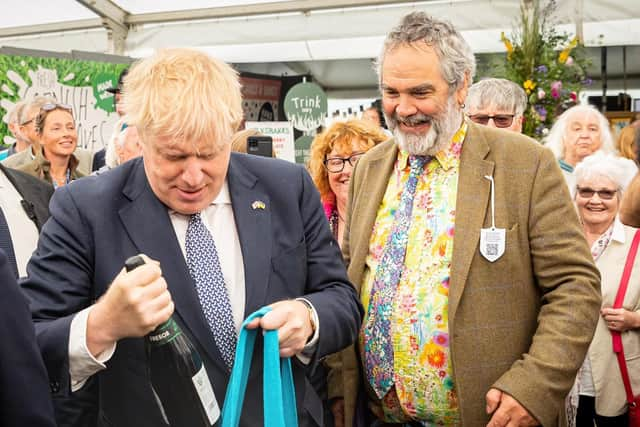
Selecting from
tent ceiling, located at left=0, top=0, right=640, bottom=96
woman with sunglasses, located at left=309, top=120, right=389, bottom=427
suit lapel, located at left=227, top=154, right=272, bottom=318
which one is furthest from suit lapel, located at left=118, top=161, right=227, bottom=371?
tent ceiling, located at left=0, top=0, right=640, bottom=96

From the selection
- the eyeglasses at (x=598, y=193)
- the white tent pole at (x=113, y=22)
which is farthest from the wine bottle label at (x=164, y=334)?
the white tent pole at (x=113, y=22)

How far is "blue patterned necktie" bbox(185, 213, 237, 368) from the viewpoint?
1450 mm

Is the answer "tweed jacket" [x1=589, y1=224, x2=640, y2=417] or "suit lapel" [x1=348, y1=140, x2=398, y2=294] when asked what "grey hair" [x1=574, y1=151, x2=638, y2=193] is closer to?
"tweed jacket" [x1=589, y1=224, x2=640, y2=417]

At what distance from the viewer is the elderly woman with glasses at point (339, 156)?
3061mm

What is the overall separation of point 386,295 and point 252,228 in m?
0.64

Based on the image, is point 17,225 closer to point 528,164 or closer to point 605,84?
point 528,164

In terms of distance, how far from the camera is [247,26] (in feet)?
26.9

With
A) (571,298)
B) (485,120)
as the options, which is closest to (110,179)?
(571,298)

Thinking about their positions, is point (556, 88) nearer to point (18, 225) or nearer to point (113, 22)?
point (18, 225)

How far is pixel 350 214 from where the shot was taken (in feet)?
7.62

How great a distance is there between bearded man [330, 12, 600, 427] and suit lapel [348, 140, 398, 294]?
0.01 meters

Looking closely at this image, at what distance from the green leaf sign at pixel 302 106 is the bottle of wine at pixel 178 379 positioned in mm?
5163

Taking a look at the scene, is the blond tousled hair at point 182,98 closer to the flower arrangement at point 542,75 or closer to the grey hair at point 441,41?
the grey hair at point 441,41

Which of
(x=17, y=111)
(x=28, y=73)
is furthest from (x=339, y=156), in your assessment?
(x=28, y=73)
